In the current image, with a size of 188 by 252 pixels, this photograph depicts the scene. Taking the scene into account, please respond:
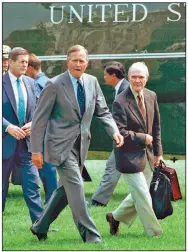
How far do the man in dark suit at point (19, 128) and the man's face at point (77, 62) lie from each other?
925 mm

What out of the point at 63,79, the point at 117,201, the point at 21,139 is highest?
the point at 63,79

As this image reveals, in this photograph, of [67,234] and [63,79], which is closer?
[63,79]

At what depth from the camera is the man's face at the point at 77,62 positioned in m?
7.95

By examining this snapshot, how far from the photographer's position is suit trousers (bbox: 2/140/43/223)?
8.66m

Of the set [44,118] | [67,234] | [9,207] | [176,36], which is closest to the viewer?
[44,118]

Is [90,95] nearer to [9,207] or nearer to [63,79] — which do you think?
[63,79]

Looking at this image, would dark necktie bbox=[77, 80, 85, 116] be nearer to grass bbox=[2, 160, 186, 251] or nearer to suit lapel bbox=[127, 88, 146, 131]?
suit lapel bbox=[127, 88, 146, 131]

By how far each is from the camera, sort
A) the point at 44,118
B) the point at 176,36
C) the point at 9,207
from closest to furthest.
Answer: the point at 44,118
the point at 9,207
the point at 176,36

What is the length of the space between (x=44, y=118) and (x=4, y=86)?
118 centimetres

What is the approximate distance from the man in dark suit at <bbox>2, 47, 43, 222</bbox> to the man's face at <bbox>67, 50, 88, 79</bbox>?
0.92 m

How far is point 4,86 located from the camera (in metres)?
8.95

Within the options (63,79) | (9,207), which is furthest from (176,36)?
(63,79)

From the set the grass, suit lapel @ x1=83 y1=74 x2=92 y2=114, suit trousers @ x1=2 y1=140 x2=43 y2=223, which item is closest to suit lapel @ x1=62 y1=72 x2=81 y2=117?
suit lapel @ x1=83 y1=74 x2=92 y2=114

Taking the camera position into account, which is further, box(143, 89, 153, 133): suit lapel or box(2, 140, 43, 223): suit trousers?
box(2, 140, 43, 223): suit trousers
